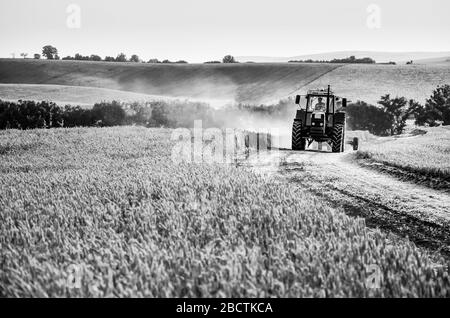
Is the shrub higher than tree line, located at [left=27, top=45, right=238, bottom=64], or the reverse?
tree line, located at [left=27, top=45, right=238, bottom=64]

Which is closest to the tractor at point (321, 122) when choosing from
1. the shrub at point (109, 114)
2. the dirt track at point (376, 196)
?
the dirt track at point (376, 196)

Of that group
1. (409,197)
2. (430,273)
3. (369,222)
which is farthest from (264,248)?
(409,197)

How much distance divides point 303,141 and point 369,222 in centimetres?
1256

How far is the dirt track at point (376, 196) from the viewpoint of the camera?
259 inches

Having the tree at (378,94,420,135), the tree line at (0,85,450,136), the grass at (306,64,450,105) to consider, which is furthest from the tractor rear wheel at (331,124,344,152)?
the grass at (306,64,450,105)

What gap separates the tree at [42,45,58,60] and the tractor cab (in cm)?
13327

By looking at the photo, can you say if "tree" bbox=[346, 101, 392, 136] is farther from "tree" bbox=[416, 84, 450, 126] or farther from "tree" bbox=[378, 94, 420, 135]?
"tree" bbox=[416, 84, 450, 126]

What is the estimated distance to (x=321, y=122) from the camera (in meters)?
18.7

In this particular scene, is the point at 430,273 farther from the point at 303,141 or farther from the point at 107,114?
the point at 107,114

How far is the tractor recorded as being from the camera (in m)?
18.6

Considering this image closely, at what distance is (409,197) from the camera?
9039 millimetres

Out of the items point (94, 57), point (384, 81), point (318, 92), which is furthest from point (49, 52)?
point (318, 92)

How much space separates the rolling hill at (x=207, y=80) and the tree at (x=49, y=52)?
31.4 meters
